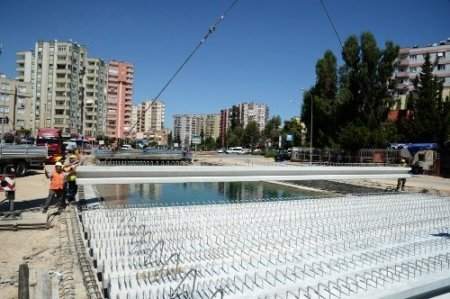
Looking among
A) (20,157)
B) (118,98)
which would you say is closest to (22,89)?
(118,98)

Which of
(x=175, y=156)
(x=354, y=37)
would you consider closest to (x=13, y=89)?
(x=175, y=156)

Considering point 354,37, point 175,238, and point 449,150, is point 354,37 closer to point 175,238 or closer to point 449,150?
point 449,150

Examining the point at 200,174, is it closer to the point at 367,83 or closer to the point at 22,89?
the point at 367,83

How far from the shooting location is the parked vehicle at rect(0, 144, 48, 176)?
19.2 m

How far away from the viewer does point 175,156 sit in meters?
42.6

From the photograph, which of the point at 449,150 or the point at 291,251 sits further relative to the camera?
the point at 449,150

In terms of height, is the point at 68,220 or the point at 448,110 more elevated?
the point at 448,110

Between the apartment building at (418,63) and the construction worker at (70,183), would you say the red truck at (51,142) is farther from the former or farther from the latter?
the apartment building at (418,63)

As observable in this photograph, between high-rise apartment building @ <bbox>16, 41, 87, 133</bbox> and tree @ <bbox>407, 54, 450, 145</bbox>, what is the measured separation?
75.5 metres

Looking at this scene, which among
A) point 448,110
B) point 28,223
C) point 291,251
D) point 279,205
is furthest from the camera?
point 448,110

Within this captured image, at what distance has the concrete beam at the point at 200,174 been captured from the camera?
862 centimetres

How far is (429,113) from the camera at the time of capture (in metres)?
38.5

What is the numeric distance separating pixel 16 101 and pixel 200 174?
257ft

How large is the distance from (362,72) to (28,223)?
39.9 m
